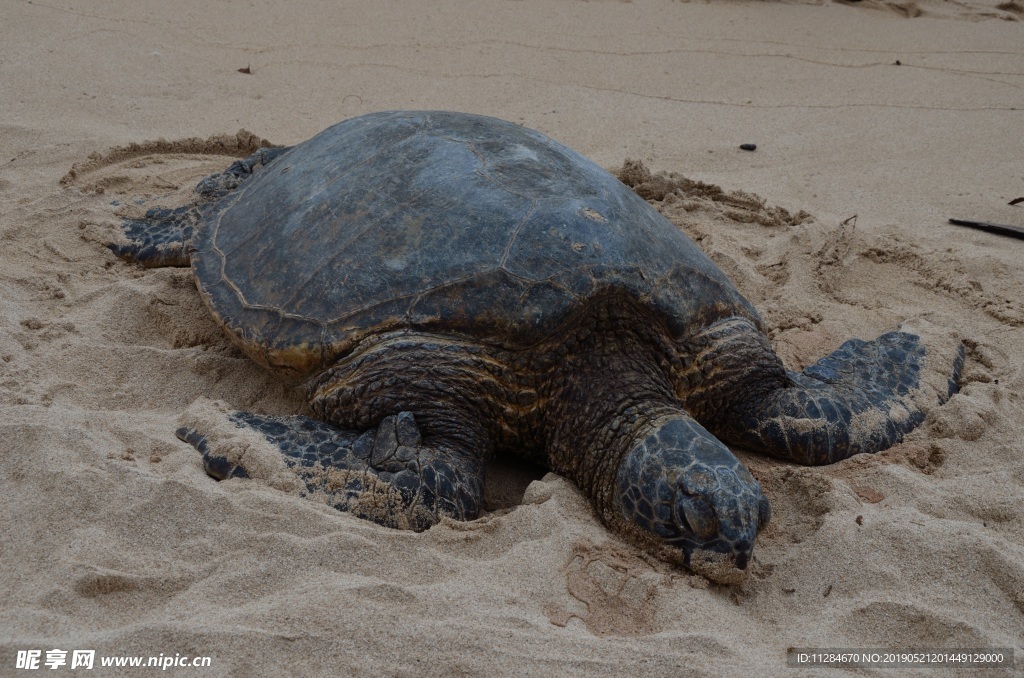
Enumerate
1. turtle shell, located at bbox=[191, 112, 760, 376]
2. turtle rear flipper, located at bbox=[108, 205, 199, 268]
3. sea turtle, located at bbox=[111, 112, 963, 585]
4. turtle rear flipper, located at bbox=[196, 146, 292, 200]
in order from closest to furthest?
sea turtle, located at bbox=[111, 112, 963, 585]
turtle shell, located at bbox=[191, 112, 760, 376]
turtle rear flipper, located at bbox=[108, 205, 199, 268]
turtle rear flipper, located at bbox=[196, 146, 292, 200]

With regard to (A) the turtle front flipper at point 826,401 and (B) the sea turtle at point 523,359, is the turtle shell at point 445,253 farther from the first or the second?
(A) the turtle front flipper at point 826,401

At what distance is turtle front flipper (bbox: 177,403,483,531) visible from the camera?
2.66 metres

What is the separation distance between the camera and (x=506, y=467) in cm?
318

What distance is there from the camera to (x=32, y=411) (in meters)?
2.68

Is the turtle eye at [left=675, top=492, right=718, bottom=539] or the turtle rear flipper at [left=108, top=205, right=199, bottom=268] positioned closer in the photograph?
the turtle eye at [left=675, top=492, right=718, bottom=539]

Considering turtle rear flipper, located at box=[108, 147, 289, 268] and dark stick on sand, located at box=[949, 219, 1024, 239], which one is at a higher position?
dark stick on sand, located at box=[949, 219, 1024, 239]

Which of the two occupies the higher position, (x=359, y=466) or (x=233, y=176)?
(x=233, y=176)

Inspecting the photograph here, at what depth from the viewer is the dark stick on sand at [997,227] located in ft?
15.8

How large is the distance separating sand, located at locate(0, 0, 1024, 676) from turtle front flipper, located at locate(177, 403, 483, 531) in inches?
4.0

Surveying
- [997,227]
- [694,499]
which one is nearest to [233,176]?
[694,499]

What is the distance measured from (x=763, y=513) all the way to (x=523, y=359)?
1.00 m

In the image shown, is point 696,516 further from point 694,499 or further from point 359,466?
point 359,466

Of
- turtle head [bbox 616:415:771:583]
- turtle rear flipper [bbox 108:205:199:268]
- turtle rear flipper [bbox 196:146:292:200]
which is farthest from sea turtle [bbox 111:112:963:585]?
turtle rear flipper [bbox 196:146:292:200]

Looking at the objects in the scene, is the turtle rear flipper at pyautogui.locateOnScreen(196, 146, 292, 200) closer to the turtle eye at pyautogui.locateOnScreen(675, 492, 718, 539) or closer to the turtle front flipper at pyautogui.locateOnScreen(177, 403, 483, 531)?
the turtle front flipper at pyautogui.locateOnScreen(177, 403, 483, 531)
